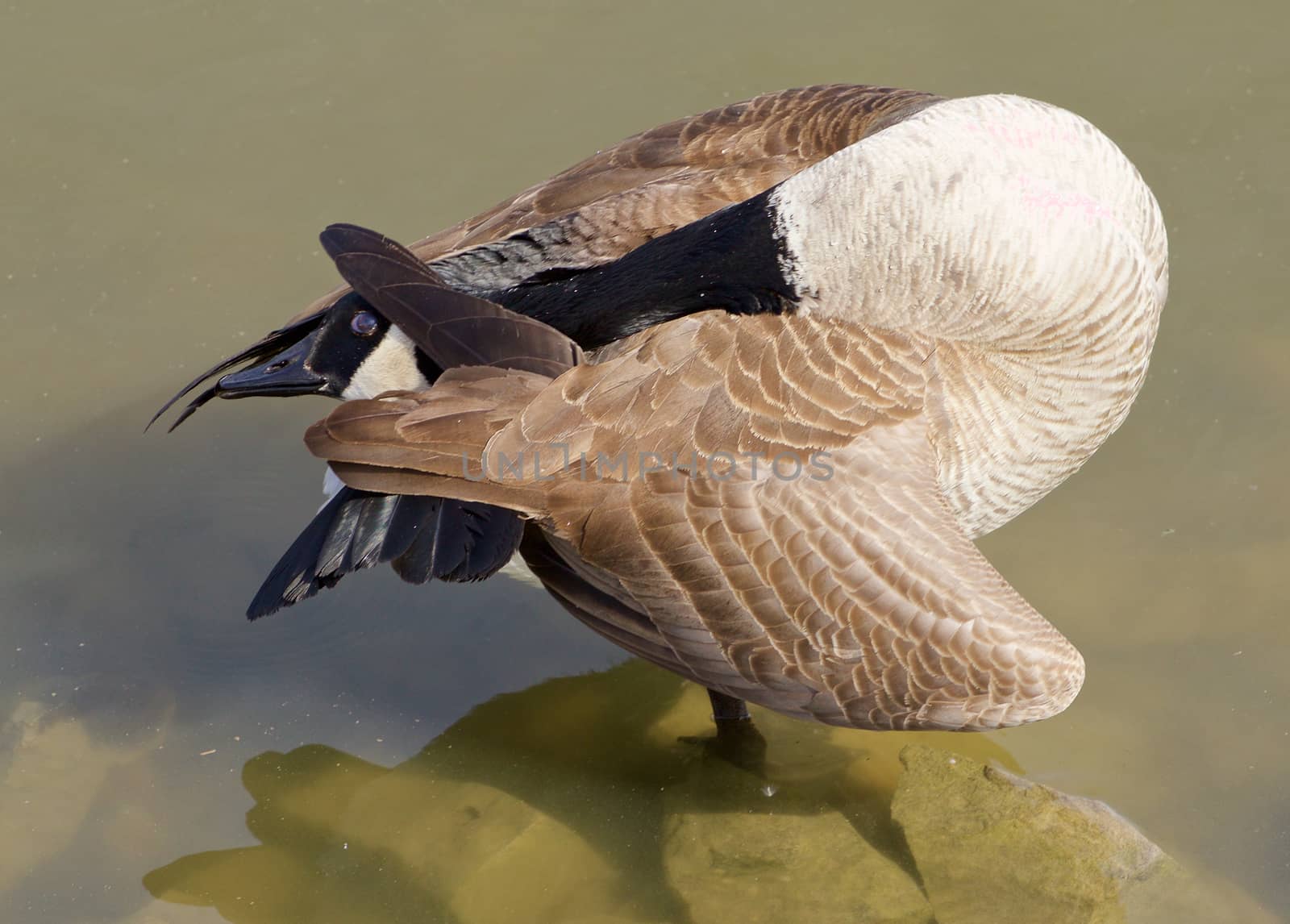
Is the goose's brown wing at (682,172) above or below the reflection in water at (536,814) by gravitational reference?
above

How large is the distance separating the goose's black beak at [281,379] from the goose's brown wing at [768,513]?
20.3 inches

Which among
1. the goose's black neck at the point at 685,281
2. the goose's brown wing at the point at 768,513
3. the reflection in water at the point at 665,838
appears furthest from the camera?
the reflection in water at the point at 665,838

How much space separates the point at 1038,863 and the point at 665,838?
1.06 metres

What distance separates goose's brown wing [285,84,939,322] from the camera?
3.95 meters

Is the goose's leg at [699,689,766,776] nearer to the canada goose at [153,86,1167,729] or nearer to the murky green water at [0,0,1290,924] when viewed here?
the murky green water at [0,0,1290,924]

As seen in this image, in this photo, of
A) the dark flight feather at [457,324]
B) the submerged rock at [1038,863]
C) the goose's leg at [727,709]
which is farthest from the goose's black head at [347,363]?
the submerged rock at [1038,863]

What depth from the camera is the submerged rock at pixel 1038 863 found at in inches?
140

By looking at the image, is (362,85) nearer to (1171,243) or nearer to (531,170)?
(531,170)

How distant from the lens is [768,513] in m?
3.24

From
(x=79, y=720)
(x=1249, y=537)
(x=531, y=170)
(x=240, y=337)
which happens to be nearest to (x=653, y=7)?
(x=531, y=170)

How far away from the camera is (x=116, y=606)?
4473mm

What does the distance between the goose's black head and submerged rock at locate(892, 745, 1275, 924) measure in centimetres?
→ 192

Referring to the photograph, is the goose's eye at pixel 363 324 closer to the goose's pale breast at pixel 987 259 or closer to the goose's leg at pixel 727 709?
the goose's pale breast at pixel 987 259
